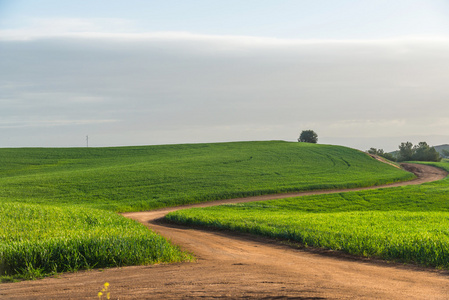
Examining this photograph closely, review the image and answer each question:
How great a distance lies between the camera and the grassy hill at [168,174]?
36.6 meters

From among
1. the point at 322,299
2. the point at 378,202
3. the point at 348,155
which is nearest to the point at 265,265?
the point at 322,299

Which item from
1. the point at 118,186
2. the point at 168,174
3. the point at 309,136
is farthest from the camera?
the point at 309,136

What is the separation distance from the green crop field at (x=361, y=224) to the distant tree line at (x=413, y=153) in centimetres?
5169

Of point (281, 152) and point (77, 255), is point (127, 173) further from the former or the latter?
point (77, 255)

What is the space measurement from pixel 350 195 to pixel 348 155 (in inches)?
1407

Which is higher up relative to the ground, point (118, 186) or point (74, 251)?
point (74, 251)

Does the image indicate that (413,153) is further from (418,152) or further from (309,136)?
(309,136)

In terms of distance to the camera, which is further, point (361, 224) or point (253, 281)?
point (361, 224)

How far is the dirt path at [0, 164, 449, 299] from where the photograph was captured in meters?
8.19

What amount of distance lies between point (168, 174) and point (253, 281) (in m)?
38.1

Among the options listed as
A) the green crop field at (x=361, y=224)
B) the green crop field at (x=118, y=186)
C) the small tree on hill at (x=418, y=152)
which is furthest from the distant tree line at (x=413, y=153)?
the green crop field at (x=361, y=224)

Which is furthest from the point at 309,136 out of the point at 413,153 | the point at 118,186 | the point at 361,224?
the point at 361,224

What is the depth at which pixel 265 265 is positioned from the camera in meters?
11.4

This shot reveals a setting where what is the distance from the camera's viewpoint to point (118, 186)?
132 ft
